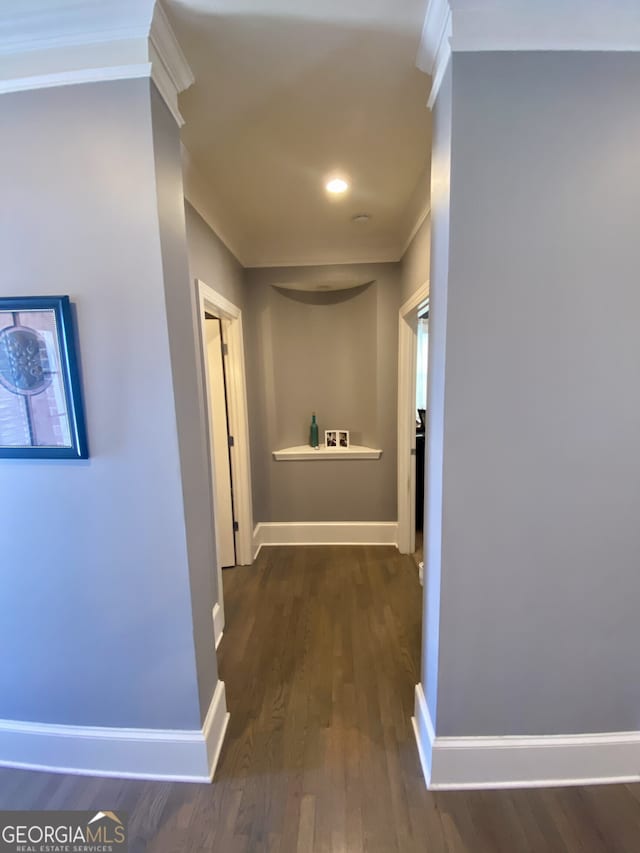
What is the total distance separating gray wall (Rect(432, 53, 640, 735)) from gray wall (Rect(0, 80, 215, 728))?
3.17 ft

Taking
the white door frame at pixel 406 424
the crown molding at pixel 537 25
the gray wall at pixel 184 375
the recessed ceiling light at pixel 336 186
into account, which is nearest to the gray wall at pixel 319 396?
the white door frame at pixel 406 424

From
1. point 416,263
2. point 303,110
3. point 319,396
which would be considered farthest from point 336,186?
point 319,396

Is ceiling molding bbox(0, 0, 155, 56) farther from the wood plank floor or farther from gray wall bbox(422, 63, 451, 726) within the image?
the wood plank floor

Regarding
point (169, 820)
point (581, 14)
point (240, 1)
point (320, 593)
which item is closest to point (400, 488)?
point (320, 593)

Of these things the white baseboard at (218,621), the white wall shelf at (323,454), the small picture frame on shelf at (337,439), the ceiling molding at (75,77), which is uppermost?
the ceiling molding at (75,77)

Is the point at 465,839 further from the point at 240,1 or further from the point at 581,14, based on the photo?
the point at 240,1

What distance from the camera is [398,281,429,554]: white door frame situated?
2.81 meters

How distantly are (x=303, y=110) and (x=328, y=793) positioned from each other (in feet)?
8.70

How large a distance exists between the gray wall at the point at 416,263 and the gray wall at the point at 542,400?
28.5 inches

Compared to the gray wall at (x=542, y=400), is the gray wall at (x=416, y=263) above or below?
above

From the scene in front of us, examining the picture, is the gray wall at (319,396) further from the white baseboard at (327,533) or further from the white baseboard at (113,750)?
the white baseboard at (113,750)

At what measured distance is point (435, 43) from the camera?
1.10 metres

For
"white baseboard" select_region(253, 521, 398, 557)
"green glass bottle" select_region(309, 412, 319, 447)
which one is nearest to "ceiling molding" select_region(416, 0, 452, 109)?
"green glass bottle" select_region(309, 412, 319, 447)

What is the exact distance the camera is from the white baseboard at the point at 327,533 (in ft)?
10.6
